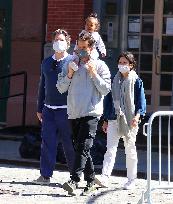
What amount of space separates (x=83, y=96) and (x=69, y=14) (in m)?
5.93

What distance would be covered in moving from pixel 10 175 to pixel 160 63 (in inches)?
220

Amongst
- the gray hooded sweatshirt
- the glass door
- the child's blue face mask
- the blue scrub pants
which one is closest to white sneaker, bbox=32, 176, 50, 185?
the blue scrub pants

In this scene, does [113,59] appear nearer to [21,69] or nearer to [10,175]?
[21,69]

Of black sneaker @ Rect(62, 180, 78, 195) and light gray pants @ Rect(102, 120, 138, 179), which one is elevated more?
light gray pants @ Rect(102, 120, 138, 179)

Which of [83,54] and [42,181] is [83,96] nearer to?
[83,54]

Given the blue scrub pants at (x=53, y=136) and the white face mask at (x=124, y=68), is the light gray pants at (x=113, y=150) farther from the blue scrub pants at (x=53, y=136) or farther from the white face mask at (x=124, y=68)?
the white face mask at (x=124, y=68)

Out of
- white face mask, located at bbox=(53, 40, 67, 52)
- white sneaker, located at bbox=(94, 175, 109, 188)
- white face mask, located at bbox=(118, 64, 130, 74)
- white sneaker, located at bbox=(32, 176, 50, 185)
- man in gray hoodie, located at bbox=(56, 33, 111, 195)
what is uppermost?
white face mask, located at bbox=(53, 40, 67, 52)

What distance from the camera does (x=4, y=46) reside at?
621 inches

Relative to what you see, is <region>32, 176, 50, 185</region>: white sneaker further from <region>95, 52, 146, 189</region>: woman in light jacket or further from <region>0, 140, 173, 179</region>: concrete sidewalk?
<region>0, 140, 173, 179</region>: concrete sidewalk

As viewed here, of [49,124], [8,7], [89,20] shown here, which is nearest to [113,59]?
[8,7]

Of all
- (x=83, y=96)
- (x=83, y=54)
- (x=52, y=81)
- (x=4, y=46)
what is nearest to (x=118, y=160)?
(x=52, y=81)

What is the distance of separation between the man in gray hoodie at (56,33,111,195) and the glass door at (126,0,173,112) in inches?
242

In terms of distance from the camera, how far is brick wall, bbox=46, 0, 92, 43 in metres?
13.8

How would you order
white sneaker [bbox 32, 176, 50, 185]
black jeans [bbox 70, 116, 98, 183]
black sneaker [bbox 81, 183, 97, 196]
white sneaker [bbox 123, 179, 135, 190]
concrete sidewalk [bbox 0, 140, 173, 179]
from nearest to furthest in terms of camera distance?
black jeans [bbox 70, 116, 98, 183]
black sneaker [bbox 81, 183, 97, 196]
white sneaker [bbox 123, 179, 135, 190]
white sneaker [bbox 32, 176, 50, 185]
concrete sidewalk [bbox 0, 140, 173, 179]
